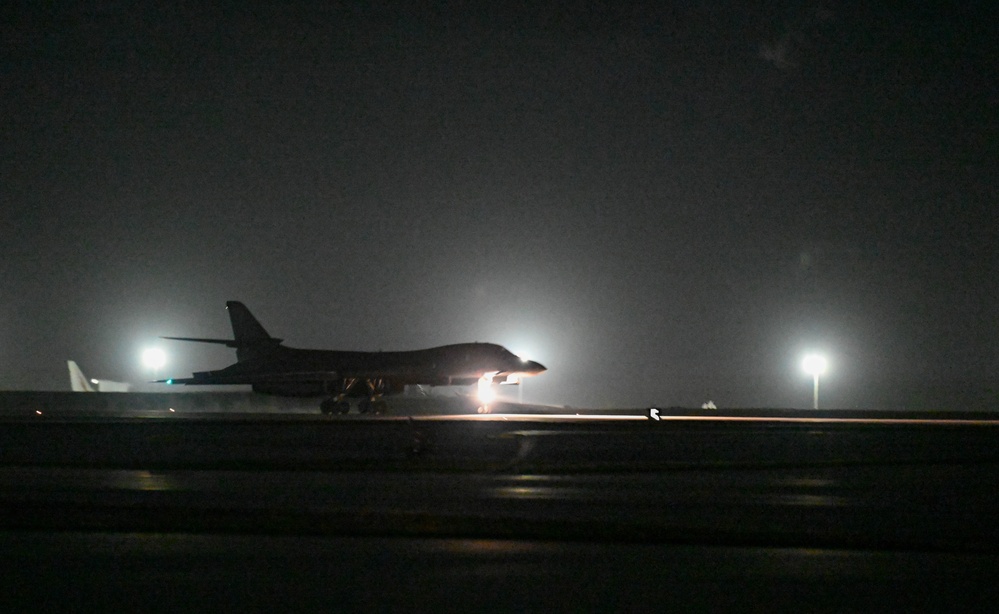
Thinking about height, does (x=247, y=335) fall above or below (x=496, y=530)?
above

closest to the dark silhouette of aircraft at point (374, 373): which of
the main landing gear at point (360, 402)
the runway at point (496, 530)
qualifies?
the main landing gear at point (360, 402)

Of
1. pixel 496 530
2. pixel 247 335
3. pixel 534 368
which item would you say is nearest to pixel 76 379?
pixel 247 335

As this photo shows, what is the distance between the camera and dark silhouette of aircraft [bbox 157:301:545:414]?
187ft

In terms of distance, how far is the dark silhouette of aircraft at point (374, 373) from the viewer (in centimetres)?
5694

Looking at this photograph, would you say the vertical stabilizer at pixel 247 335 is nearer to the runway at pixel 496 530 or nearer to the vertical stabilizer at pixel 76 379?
the vertical stabilizer at pixel 76 379

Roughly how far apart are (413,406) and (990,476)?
165 feet

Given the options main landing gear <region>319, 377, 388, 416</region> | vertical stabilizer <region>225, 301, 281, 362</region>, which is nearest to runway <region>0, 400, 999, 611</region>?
main landing gear <region>319, 377, 388, 416</region>

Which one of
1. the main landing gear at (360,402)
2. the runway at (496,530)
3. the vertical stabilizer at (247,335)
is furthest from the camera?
the vertical stabilizer at (247,335)

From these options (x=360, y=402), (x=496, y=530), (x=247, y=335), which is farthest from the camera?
(x=247, y=335)

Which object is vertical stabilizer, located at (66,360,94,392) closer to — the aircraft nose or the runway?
the aircraft nose

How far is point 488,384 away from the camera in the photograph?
5725 cm

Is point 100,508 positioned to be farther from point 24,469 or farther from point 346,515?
point 24,469

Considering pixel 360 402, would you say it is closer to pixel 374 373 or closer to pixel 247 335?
pixel 374 373

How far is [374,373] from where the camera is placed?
57.1 m
